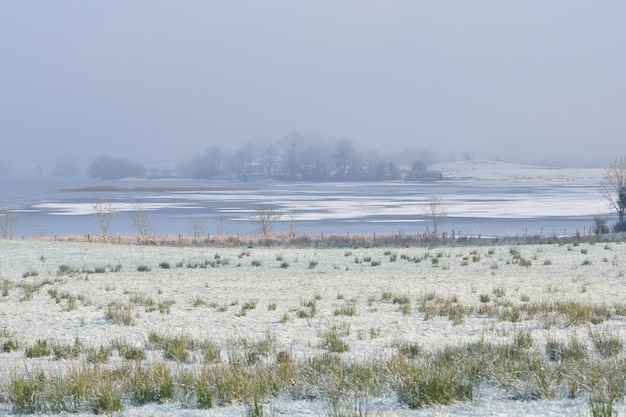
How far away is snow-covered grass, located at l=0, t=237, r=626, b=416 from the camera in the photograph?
7520 mm

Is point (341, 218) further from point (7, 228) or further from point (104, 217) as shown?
point (7, 228)

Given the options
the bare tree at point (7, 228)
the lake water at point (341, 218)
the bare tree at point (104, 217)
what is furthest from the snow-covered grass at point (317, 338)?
the bare tree at point (104, 217)

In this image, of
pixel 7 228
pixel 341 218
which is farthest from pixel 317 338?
pixel 341 218

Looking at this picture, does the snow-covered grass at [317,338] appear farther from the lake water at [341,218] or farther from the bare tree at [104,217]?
the bare tree at [104,217]

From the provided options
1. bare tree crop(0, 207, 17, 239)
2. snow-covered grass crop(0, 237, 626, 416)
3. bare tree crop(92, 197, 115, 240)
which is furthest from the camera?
bare tree crop(92, 197, 115, 240)

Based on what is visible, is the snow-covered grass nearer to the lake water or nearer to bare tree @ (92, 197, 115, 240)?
→ the lake water

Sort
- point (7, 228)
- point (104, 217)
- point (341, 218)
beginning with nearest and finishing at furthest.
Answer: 1. point (7, 228)
2. point (341, 218)
3. point (104, 217)

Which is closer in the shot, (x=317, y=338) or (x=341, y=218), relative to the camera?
(x=317, y=338)

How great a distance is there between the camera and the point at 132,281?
21.4m

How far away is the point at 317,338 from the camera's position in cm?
1164

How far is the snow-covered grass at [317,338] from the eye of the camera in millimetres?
7520

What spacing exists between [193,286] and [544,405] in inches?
544

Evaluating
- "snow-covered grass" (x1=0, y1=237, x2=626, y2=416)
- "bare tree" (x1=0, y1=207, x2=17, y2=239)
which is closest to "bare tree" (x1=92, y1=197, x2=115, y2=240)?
"bare tree" (x1=0, y1=207, x2=17, y2=239)

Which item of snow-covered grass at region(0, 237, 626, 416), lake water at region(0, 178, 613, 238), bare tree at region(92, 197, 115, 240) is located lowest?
lake water at region(0, 178, 613, 238)
